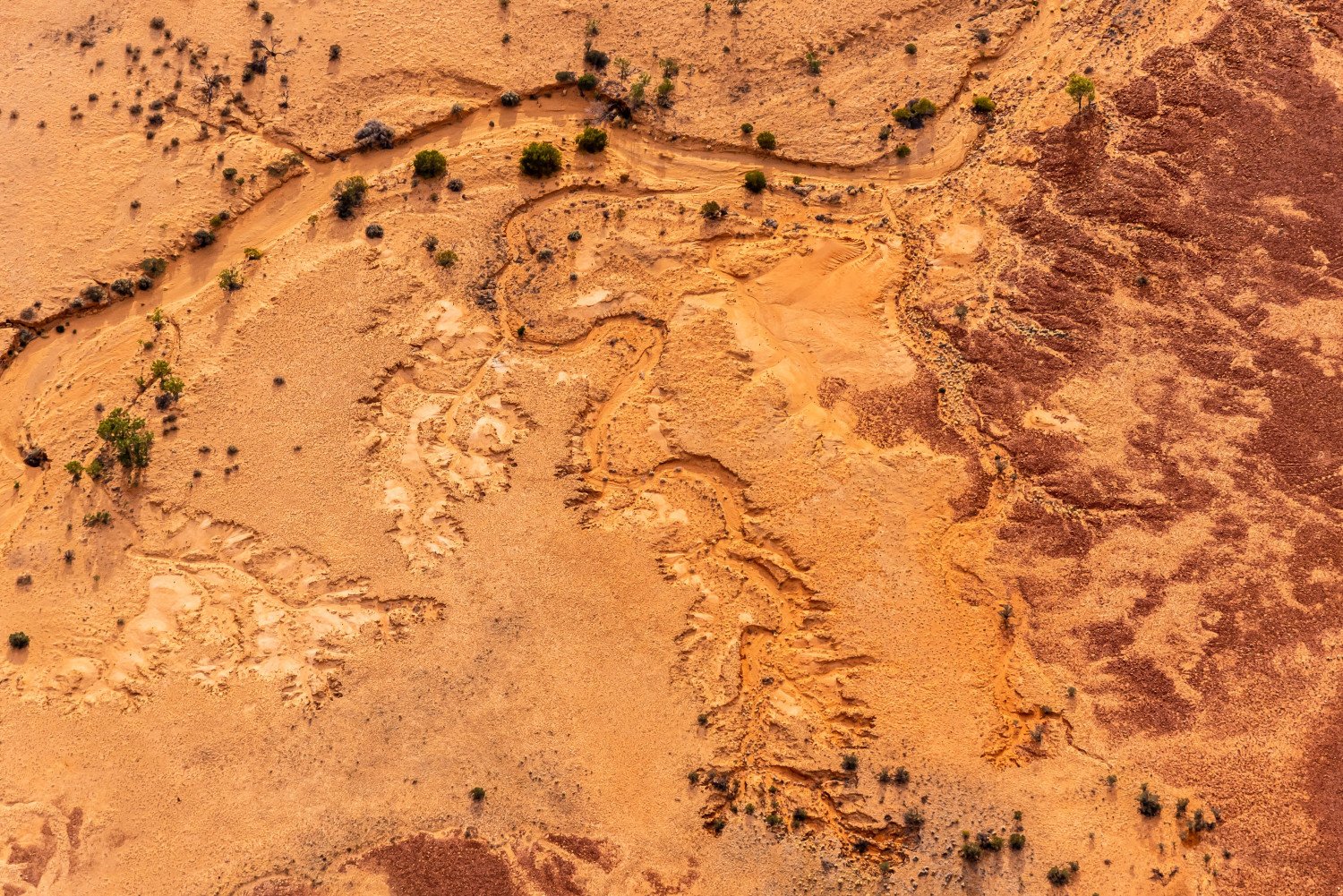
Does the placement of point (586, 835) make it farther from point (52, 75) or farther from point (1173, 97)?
point (52, 75)

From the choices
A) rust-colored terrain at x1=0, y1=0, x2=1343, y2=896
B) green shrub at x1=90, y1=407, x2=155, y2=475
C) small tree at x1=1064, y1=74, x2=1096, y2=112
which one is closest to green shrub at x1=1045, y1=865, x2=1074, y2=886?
rust-colored terrain at x1=0, y1=0, x2=1343, y2=896

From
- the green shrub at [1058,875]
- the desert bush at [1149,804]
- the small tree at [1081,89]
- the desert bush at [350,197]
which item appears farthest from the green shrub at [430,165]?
the desert bush at [1149,804]

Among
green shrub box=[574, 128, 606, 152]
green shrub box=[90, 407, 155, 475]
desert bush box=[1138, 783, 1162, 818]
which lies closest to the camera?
desert bush box=[1138, 783, 1162, 818]

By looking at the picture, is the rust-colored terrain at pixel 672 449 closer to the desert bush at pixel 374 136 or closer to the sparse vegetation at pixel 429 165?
the desert bush at pixel 374 136

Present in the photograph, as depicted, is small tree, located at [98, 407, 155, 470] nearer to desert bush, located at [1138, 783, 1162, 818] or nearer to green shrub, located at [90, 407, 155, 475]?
green shrub, located at [90, 407, 155, 475]

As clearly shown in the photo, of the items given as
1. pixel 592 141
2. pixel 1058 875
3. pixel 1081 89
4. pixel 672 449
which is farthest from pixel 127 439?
pixel 1081 89

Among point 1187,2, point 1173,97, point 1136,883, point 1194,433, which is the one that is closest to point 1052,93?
point 1173,97
